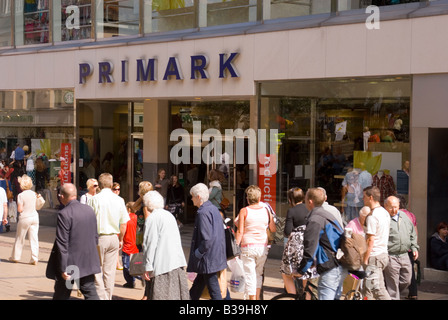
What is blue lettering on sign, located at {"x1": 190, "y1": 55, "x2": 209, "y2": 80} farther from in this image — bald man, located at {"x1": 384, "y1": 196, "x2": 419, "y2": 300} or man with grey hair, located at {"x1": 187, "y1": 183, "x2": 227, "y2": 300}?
man with grey hair, located at {"x1": 187, "y1": 183, "x2": 227, "y2": 300}

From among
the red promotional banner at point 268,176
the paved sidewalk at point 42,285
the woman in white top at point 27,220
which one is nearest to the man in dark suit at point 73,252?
the paved sidewalk at point 42,285

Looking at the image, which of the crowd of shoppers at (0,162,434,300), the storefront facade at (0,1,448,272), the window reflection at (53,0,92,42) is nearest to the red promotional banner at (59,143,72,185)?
the storefront facade at (0,1,448,272)

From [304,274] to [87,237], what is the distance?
2649 millimetres

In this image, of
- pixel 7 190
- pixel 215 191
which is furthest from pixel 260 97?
pixel 7 190

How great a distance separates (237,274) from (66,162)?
11.0 m

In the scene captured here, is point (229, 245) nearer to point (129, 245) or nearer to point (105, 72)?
point (129, 245)

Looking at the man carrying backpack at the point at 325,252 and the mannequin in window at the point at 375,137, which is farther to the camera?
the mannequin in window at the point at 375,137

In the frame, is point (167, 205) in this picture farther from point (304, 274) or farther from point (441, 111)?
point (304, 274)

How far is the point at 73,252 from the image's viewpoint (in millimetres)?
8766

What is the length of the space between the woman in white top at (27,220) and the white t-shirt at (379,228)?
710cm

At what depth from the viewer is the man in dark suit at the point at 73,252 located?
8695mm

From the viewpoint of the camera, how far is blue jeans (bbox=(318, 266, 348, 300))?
8.10 metres

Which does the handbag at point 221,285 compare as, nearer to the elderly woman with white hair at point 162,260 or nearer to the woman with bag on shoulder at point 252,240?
the woman with bag on shoulder at point 252,240

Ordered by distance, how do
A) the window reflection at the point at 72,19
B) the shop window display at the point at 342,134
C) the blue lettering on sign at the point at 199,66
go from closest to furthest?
the shop window display at the point at 342,134
the blue lettering on sign at the point at 199,66
the window reflection at the point at 72,19
